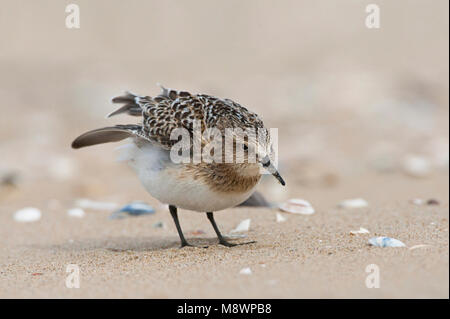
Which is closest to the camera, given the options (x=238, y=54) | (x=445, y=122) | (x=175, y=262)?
(x=175, y=262)

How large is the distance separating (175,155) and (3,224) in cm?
299

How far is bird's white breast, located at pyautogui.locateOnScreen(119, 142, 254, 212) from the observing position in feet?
16.6

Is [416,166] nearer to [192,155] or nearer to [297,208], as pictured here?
[297,208]

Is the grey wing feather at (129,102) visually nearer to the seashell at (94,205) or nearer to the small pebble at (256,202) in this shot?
the small pebble at (256,202)

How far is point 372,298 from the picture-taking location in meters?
3.72

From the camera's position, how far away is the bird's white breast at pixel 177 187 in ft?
16.6

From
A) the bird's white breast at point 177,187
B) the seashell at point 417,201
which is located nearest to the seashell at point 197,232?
the bird's white breast at point 177,187

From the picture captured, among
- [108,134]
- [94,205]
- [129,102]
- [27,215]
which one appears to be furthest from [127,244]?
[94,205]

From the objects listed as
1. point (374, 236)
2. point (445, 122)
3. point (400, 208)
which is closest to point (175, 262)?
point (374, 236)

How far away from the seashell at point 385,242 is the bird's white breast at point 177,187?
106 centimetres

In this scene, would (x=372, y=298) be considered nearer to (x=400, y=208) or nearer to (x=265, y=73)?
(x=400, y=208)

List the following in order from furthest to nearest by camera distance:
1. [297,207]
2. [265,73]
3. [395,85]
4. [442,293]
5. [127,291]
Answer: [265,73] < [395,85] < [297,207] < [127,291] < [442,293]

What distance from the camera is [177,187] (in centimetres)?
508

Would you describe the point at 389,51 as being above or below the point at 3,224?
above
